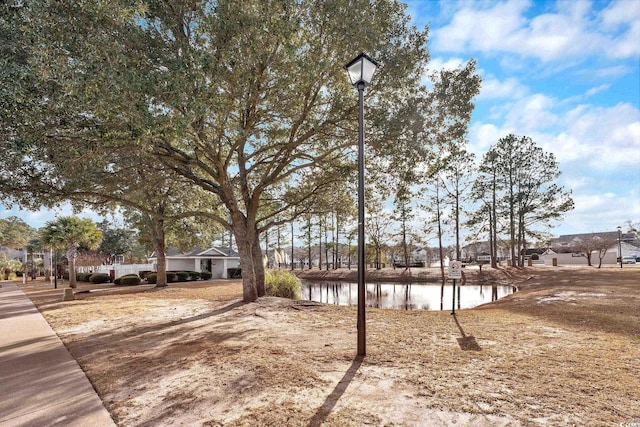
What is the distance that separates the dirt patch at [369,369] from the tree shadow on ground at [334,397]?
0.01m

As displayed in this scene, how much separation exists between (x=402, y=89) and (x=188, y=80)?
632 centimetres

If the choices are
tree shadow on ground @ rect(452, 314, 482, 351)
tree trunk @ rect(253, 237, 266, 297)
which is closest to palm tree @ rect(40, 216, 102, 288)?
tree trunk @ rect(253, 237, 266, 297)

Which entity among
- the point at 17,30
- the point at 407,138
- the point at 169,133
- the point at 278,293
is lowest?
the point at 278,293

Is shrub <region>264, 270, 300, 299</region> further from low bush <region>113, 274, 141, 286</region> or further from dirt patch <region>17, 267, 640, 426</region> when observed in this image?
low bush <region>113, 274, 141, 286</region>

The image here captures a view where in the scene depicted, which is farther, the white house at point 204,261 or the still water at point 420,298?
the white house at point 204,261

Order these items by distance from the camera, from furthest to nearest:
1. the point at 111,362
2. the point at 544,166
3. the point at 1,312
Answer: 1. the point at 544,166
2. the point at 1,312
3. the point at 111,362

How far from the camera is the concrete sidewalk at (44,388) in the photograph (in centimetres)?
354

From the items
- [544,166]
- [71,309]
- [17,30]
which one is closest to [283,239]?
[544,166]

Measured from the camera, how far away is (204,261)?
34.8 m

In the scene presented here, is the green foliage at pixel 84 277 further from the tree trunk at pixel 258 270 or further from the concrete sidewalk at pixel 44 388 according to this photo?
the concrete sidewalk at pixel 44 388

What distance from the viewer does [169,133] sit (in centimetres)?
702

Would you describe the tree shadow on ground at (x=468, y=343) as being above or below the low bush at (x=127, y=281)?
above

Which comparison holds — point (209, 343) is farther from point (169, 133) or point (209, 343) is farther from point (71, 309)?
point (71, 309)

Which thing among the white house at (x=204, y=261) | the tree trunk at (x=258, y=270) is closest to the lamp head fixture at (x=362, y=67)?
the tree trunk at (x=258, y=270)
